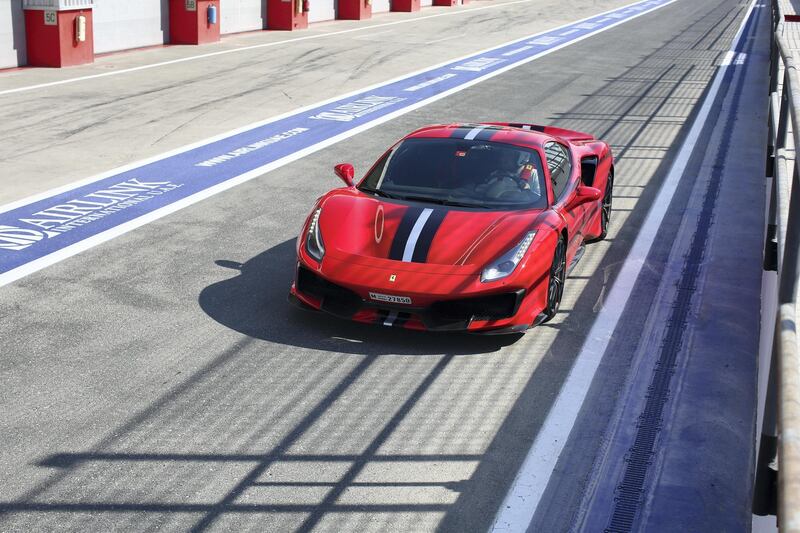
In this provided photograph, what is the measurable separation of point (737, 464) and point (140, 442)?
3277 millimetres

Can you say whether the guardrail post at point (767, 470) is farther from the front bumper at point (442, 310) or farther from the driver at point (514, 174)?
the driver at point (514, 174)

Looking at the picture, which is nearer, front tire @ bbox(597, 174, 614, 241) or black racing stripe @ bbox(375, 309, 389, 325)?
black racing stripe @ bbox(375, 309, 389, 325)

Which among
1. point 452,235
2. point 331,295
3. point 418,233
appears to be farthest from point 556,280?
point 331,295

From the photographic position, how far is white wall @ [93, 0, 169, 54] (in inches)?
952

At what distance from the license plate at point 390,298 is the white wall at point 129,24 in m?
18.8

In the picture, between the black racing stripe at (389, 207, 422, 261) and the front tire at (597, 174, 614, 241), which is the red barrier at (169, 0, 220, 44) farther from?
the black racing stripe at (389, 207, 422, 261)

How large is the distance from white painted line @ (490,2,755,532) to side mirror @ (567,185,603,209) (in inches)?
31.0

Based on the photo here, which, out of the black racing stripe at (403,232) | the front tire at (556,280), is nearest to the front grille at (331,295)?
the black racing stripe at (403,232)

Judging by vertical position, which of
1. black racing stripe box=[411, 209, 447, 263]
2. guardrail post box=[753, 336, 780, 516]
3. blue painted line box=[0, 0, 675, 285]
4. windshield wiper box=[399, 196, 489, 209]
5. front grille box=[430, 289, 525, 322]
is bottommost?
blue painted line box=[0, 0, 675, 285]

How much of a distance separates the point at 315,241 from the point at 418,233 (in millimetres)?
788

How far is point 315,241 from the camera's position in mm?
7781

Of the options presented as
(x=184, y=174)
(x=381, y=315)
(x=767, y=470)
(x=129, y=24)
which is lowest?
(x=184, y=174)

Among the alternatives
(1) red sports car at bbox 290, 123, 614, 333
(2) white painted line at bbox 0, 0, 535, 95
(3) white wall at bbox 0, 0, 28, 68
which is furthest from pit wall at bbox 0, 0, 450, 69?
(1) red sports car at bbox 290, 123, 614, 333

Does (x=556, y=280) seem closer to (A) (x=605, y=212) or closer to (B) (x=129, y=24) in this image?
(A) (x=605, y=212)
